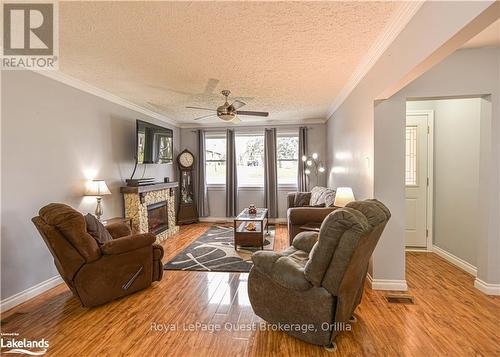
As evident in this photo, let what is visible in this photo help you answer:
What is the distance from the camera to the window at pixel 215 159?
6.68m

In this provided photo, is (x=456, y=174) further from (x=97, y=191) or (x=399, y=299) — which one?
(x=97, y=191)

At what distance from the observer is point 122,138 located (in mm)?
4367

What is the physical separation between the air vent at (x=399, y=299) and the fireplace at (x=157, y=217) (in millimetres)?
3942

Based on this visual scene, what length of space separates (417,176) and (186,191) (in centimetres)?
506

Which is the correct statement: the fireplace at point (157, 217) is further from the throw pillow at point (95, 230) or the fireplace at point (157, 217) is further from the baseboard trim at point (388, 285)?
the baseboard trim at point (388, 285)

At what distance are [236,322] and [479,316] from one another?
2.24m

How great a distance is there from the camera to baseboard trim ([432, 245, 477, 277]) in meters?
3.12

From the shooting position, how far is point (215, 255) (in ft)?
13.0

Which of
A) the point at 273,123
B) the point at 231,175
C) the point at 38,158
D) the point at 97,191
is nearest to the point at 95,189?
the point at 97,191

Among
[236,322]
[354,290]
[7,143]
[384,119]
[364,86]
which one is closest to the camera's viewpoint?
[354,290]

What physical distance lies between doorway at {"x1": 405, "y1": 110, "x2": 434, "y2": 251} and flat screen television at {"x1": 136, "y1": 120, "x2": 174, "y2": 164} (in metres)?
4.38

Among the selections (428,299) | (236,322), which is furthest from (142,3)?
(428,299)

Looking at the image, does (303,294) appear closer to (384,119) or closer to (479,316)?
(479,316)

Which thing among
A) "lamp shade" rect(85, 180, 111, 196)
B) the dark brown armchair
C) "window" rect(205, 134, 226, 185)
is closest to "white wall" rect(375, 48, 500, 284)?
the dark brown armchair
